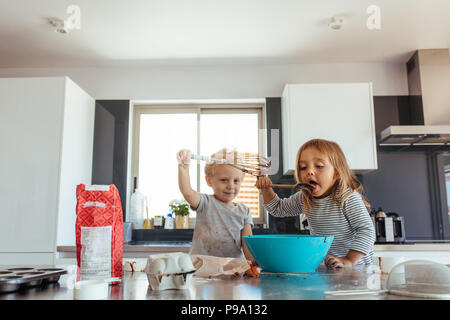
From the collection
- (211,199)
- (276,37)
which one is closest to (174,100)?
(276,37)

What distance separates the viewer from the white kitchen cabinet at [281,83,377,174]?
2.56m

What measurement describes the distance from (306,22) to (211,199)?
1.41 metres

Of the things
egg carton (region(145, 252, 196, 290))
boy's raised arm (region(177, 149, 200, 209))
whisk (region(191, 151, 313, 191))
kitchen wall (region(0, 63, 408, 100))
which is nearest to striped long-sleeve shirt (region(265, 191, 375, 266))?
whisk (region(191, 151, 313, 191))

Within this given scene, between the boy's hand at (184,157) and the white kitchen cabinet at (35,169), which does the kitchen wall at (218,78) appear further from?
the boy's hand at (184,157)

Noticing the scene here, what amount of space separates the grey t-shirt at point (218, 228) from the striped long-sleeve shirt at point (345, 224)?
277 mm

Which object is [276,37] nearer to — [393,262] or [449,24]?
[449,24]

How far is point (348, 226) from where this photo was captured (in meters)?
1.33

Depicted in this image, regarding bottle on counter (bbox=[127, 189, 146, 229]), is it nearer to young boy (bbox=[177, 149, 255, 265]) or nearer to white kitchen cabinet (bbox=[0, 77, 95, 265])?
white kitchen cabinet (bbox=[0, 77, 95, 265])

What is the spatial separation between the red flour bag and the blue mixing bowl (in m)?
0.32

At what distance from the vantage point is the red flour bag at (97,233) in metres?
0.78

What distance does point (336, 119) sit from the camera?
260 cm

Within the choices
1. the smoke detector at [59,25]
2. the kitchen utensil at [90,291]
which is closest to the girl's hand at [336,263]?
the kitchen utensil at [90,291]

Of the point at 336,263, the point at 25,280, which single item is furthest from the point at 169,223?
the point at 25,280

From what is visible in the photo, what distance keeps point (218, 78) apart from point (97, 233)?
236cm
